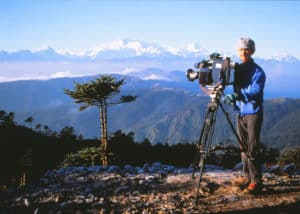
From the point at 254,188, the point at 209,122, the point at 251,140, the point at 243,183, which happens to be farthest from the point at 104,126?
the point at 209,122

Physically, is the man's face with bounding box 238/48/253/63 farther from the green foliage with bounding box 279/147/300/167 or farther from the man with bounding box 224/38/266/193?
the green foliage with bounding box 279/147/300/167

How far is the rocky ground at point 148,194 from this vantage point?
7094 mm

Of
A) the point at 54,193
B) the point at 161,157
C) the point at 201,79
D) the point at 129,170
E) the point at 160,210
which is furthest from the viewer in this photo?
the point at 161,157

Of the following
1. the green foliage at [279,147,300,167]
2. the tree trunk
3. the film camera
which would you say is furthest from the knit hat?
the tree trunk

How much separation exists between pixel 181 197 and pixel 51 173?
15.1ft

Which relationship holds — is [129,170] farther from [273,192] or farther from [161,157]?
[161,157]

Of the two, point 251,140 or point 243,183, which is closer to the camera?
point 251,140

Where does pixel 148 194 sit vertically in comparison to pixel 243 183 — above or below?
below

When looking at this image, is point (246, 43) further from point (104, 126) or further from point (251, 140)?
point (104, 126)

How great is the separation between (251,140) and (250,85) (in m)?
1.00

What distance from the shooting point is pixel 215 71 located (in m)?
6.53

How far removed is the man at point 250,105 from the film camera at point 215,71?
1.15 feet

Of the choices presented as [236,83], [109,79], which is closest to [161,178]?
[236,83]

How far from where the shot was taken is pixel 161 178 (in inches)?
372
